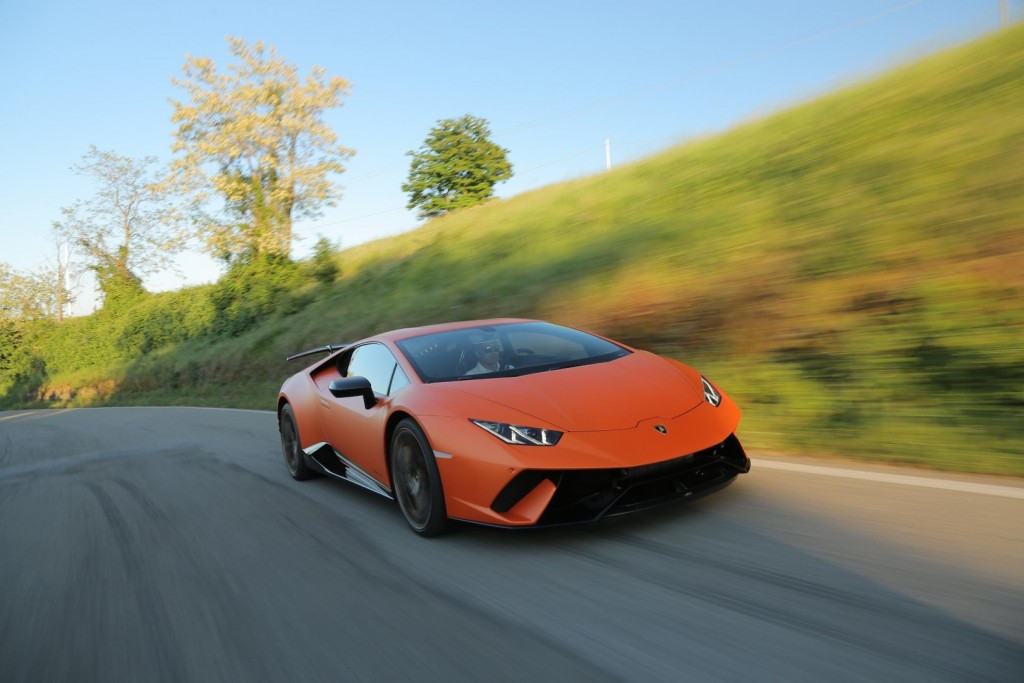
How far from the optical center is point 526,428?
12.3 ft

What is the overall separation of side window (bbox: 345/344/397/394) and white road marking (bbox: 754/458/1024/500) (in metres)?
2.38

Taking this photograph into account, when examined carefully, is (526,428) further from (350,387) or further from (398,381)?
(350,387)

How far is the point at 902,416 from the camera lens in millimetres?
4961

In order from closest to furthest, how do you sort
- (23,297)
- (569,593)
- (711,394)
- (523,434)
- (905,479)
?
Result: (569,593)
(523,434)
(905,479)
(711,394)
(23,297)

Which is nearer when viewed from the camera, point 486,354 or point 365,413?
point 486,354

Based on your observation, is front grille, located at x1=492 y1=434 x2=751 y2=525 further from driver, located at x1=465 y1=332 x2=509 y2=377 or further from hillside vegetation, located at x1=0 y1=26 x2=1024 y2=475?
hillside vegetation, located at x1=0 y1=26 x2=1024 y2=475

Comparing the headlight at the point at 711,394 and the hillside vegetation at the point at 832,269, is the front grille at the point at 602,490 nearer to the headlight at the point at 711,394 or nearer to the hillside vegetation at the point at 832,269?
the headlight at the point at 711,394

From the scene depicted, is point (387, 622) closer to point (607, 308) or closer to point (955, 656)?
point (955, 656)

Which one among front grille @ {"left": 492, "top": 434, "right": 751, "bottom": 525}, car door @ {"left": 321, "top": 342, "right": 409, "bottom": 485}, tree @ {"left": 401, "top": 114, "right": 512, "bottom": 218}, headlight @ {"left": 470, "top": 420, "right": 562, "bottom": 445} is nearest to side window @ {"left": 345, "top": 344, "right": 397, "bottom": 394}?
car door @ {"left": 321, "top": 342, "right": 409, "bottom": 485}

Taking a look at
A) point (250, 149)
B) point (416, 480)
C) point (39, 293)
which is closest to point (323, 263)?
point (250, 149)

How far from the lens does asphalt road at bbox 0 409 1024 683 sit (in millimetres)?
2531

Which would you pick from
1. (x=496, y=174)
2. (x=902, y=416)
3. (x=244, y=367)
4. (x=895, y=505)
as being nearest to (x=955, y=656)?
(x=895, y=505)

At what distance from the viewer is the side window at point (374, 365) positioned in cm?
502

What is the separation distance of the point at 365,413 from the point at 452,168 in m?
40.3
